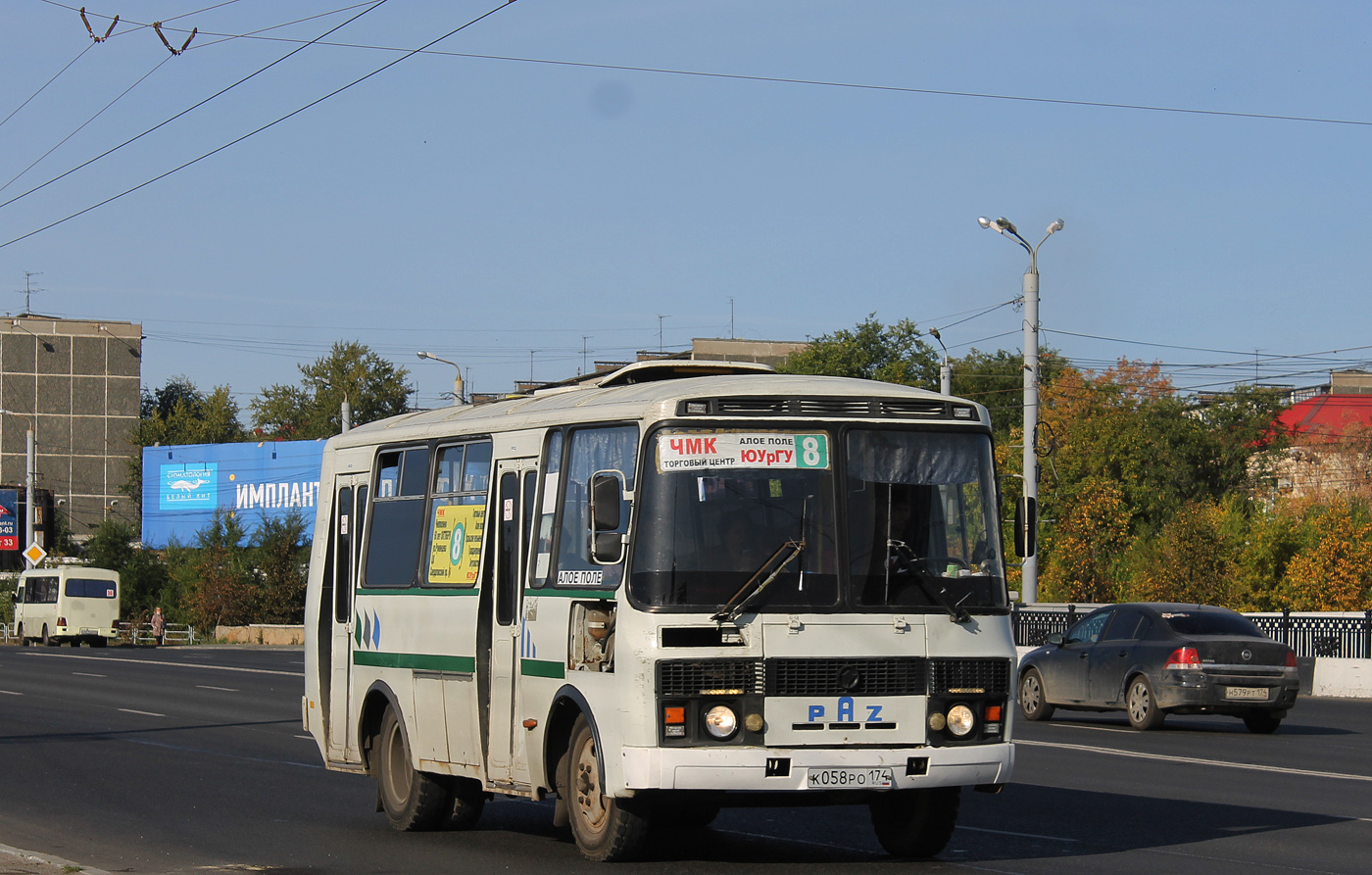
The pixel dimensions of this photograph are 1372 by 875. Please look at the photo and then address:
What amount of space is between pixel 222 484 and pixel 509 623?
7232 cm

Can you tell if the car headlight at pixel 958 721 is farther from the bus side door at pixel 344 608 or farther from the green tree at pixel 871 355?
the green tree at pixel 871 355

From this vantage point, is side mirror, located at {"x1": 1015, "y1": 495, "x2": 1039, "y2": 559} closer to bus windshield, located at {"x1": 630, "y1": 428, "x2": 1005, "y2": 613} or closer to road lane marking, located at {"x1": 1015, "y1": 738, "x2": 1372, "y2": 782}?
bus windshield, located at {"x1": 630, "y1": 428, "x2": 1005, "y2": 613}

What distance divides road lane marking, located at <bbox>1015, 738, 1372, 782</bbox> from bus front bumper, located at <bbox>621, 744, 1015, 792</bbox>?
23.0ft

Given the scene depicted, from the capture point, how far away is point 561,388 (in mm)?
11578

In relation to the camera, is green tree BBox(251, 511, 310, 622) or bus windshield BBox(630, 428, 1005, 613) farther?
green tree BBox(251, 511, 310, 622)

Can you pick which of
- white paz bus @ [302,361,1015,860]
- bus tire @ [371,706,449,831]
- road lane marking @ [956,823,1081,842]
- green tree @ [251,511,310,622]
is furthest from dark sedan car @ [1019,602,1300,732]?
green tree @ [251,511,310,622]

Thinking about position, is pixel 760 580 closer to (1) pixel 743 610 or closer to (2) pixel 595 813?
(1) pixel 743 610

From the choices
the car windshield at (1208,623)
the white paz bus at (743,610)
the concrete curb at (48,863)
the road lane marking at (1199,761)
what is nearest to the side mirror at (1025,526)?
the white paz bus at (743,610)

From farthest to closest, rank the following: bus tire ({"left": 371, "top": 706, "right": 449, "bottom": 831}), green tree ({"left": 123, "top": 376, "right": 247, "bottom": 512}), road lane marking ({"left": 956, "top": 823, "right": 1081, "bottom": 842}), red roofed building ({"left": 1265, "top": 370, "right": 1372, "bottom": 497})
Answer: green tree ({"left": 123, "top": 376, "right": 247, "bottom": 512}) → red roofed building ({"left": 1265, "top": 370, "right": 1372, "bottom": 497}) → bus tire ({"left": 371, "top": 706, "right": 449, "bottom": 831}) → road lane marking ({"left": 956, "top": 823, "right": 1081, "bottom": 842})

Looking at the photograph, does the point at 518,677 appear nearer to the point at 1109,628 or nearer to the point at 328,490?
the point at 328,490

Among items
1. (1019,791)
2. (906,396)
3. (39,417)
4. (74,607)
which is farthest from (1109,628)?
(39,417)

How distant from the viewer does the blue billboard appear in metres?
77.7

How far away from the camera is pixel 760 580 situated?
9078mm

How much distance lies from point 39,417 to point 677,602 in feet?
365
